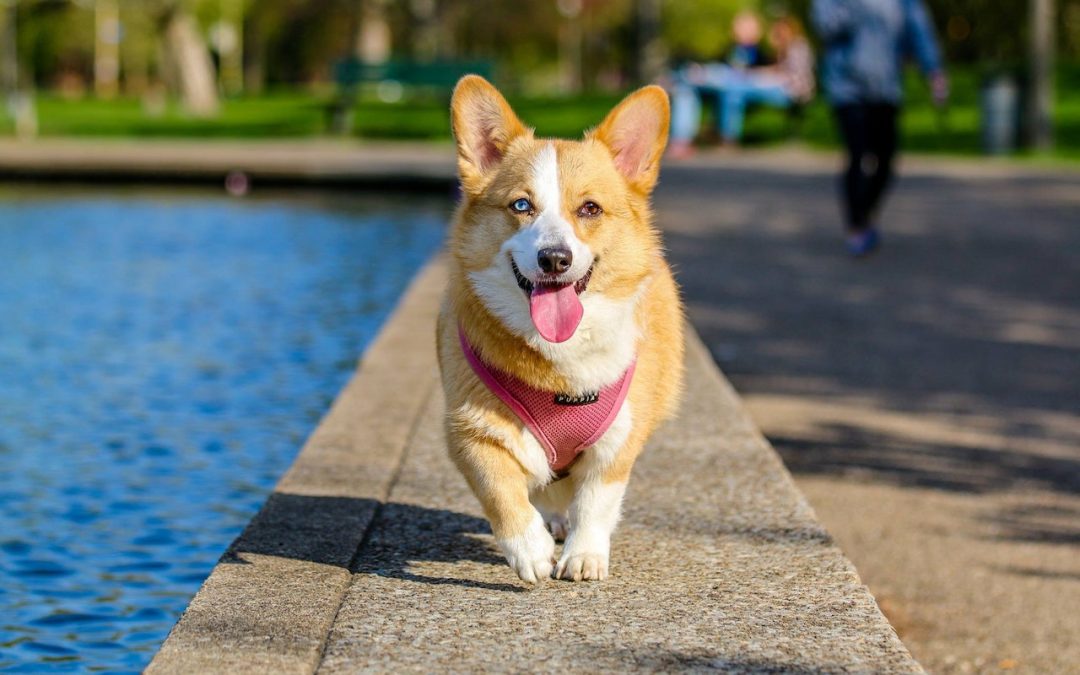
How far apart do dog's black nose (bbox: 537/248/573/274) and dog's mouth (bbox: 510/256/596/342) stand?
0.07 metres

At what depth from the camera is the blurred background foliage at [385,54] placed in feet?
96.5

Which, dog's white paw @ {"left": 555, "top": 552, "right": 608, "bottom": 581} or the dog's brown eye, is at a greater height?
the dog's brown eye

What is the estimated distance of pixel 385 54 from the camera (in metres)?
48.9

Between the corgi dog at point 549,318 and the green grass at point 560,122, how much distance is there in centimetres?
1890

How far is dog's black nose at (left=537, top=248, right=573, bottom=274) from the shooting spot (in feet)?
12.8

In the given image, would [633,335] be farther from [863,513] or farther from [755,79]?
[755,79]

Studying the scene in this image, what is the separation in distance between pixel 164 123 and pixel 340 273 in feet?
68.1

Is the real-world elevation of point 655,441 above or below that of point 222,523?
above

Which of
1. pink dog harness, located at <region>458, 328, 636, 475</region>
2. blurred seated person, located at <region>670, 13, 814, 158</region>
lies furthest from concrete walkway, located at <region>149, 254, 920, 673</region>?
blurred seated person, located at <region>670, 13, 814, 158</region>

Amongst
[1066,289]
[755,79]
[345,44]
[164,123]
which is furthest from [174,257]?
[345,44]

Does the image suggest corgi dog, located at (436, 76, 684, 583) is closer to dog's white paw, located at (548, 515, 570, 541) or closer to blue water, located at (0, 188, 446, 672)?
dog's white paw, located at (548, 515, 570, 541)

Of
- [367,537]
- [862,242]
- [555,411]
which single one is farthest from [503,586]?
[862,242]

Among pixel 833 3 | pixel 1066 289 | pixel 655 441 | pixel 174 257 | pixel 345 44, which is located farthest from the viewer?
pixel 345 44

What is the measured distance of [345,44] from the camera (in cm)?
7325
